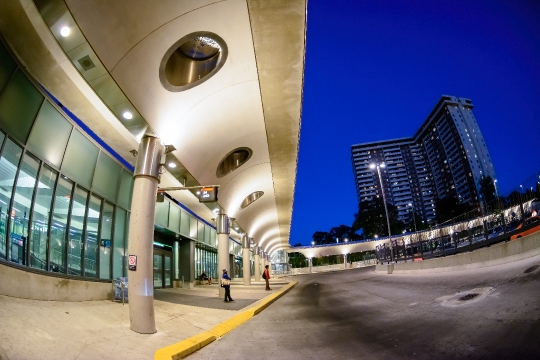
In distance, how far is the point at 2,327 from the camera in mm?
4520

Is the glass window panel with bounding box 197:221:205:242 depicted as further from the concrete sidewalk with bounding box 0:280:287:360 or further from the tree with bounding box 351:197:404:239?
the tree with bounding box 351:197:404:239

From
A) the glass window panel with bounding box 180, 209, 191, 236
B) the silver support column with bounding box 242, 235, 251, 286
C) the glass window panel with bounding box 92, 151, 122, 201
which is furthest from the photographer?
the silver support column with bounding box 242, 235, 251, 286

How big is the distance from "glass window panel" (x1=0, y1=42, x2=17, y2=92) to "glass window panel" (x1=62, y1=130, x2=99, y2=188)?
9.44 feet

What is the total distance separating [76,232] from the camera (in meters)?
10.1

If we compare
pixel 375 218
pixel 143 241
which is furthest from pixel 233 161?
pixel 375 218

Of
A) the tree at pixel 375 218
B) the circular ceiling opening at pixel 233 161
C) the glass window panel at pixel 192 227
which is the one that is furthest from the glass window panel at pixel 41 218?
the tree at pixel 375 218

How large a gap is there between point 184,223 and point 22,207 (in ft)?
45.5

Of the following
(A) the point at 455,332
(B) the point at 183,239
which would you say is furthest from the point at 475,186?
(A) the point at 455,332

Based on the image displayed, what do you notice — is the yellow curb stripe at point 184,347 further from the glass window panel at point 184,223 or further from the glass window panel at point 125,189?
the glass window panel at point 184,223

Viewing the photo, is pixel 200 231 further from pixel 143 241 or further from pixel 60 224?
pixel 143 241

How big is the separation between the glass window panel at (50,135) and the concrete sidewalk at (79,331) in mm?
3987

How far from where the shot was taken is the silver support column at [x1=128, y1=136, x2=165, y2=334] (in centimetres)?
679

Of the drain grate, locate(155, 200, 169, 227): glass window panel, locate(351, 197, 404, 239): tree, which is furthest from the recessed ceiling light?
locate(351, 197, 404, 239): tree

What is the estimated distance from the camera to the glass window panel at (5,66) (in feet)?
22.3
